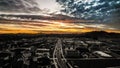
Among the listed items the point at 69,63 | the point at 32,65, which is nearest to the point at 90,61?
the point at 69,63

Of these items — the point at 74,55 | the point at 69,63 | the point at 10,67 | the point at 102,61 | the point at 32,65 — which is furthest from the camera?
the point at 74,55

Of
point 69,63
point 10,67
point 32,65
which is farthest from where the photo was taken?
point 69,63

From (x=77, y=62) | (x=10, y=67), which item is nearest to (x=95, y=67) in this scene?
(x=77, y=62)

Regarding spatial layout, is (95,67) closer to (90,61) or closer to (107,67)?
(107,67)

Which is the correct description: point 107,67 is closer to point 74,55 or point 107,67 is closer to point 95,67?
point 95,67

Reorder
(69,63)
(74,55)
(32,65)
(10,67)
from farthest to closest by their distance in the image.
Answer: (74,55), (69,63), (32,65), (10,67)

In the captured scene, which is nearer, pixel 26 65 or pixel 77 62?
pixel 26 65

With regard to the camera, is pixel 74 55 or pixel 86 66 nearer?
pixel 86 66

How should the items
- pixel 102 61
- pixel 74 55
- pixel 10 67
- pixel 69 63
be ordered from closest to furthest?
1. pixel 10 67
2. pixel 69 63
3. pixel 102 61
4. pixel 74 55
